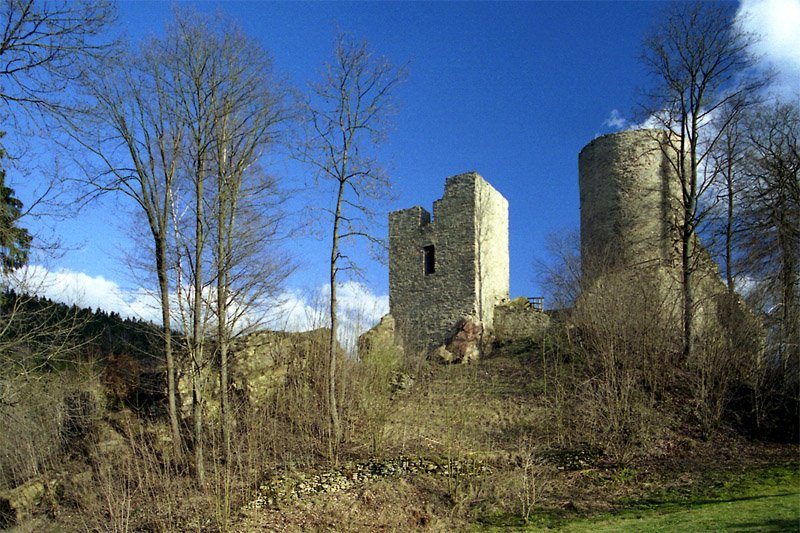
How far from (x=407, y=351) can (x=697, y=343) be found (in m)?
8.96

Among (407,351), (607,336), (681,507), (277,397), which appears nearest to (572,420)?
(607,336)

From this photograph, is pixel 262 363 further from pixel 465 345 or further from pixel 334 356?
pixel 465 345

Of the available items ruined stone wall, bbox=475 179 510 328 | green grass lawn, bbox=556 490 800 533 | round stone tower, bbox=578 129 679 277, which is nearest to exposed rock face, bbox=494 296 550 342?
ruined stone wall, bbox=475 179 510 328

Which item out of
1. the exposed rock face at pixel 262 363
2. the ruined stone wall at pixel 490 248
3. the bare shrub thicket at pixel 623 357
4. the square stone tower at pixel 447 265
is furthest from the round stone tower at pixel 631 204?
the exposed rock face at pixel 262 363

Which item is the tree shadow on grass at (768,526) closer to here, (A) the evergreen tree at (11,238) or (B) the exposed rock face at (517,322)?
(A) the evergreen tree at (11,238)

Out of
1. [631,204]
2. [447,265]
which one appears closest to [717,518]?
[631,204]

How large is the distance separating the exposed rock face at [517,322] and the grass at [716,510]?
409 inches

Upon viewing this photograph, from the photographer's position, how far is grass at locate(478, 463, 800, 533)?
8.32 m

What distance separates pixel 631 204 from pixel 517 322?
5805mm

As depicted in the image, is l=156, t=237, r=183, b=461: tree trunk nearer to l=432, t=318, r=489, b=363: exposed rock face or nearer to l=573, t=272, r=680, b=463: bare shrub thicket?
l=573, t=272, r=680, b=463: bare shrub thicket

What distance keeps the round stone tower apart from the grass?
8.25 meters

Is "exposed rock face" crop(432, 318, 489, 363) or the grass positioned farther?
"exposed rock face" crop(432, 318, 489, 363)

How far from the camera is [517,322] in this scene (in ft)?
72.5

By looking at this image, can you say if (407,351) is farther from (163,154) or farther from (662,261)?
(163,154)
